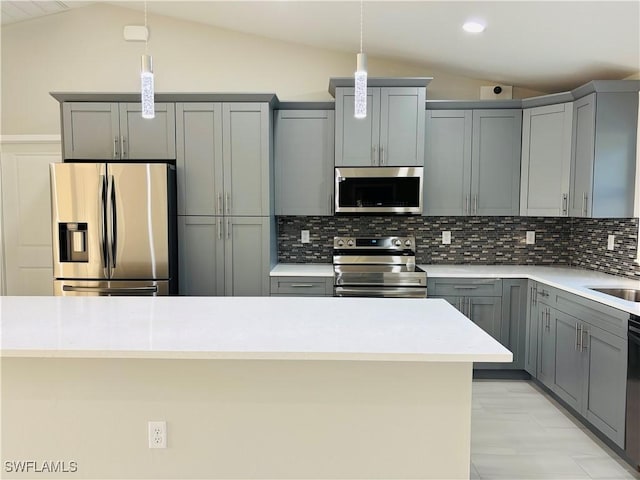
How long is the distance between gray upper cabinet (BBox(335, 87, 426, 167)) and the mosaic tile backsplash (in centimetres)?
63

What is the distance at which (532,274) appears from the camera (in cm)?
357

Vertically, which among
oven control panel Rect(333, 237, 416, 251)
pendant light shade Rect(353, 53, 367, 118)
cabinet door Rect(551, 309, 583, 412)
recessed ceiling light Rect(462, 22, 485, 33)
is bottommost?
cabinet door Rect(551, 309, 583, 412)

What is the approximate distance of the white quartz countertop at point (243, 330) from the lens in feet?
5.29

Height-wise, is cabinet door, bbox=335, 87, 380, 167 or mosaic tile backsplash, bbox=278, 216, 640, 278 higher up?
cabinet door, bbox=335, 87, 380, 167

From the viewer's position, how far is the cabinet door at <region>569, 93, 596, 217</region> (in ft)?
10.6

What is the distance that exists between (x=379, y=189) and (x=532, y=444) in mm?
2124

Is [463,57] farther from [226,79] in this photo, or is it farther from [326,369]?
[326,369]

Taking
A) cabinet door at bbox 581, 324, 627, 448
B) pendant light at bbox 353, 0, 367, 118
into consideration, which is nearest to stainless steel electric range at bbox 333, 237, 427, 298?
cabinet door at bbox 581, 324, 627, 448

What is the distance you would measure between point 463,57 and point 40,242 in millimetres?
4186

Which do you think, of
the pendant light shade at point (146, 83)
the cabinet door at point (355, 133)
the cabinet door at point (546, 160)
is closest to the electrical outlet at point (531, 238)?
the cabinet door at point (546, 160)

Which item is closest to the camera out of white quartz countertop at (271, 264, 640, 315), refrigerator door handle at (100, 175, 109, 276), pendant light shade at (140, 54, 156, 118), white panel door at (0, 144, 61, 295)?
pendant light shade at (140, 54, 156, 118)

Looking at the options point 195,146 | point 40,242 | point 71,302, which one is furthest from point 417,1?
point 40,242

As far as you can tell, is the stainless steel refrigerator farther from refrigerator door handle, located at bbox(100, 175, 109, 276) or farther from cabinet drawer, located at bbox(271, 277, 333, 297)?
cabinet drawer, located at bbox(271, 277, 333, 297)

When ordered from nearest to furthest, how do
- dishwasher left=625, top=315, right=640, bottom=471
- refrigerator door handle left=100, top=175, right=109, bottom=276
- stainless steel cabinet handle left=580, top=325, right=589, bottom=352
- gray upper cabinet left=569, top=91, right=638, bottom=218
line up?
dishwasher left=625, top=315, right=640, bottom=471, stainless steel cabinet handle left=580, top=325, right=589, bottom=352, gray upper cabinet left=569, top=91, right=638, bottom=218, refrigerator door handle left=100, top=175, right=109, bottom=276
